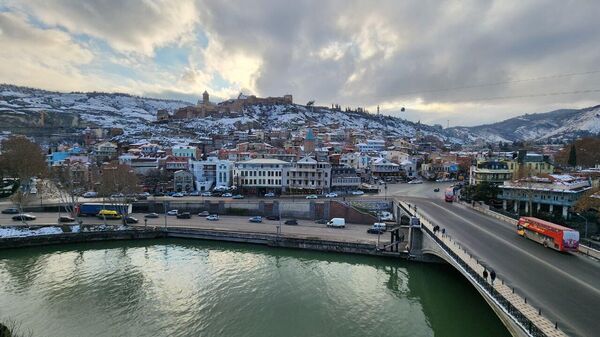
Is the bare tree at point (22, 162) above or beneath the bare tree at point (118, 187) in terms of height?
above

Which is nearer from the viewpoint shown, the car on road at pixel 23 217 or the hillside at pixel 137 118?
the car on road at pixel 23 217

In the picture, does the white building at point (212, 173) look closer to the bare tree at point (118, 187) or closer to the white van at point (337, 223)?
the bare tree at point (118, 187)

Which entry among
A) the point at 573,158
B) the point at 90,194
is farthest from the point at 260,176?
the point at 573,158

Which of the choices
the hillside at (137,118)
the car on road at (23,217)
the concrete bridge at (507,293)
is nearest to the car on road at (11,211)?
the car on road at (23,217)

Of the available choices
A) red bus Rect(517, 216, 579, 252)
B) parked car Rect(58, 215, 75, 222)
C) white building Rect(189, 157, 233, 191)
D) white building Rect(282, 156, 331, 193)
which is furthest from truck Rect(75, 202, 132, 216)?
red bus Rect(517, 216, 579, 252)

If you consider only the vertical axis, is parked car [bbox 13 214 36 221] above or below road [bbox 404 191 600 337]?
below

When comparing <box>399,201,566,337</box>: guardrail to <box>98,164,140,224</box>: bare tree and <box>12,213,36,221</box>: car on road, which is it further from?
<box>12,213,36,221</box>: car on road

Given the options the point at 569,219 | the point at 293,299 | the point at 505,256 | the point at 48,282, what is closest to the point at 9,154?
the point at 48,282
